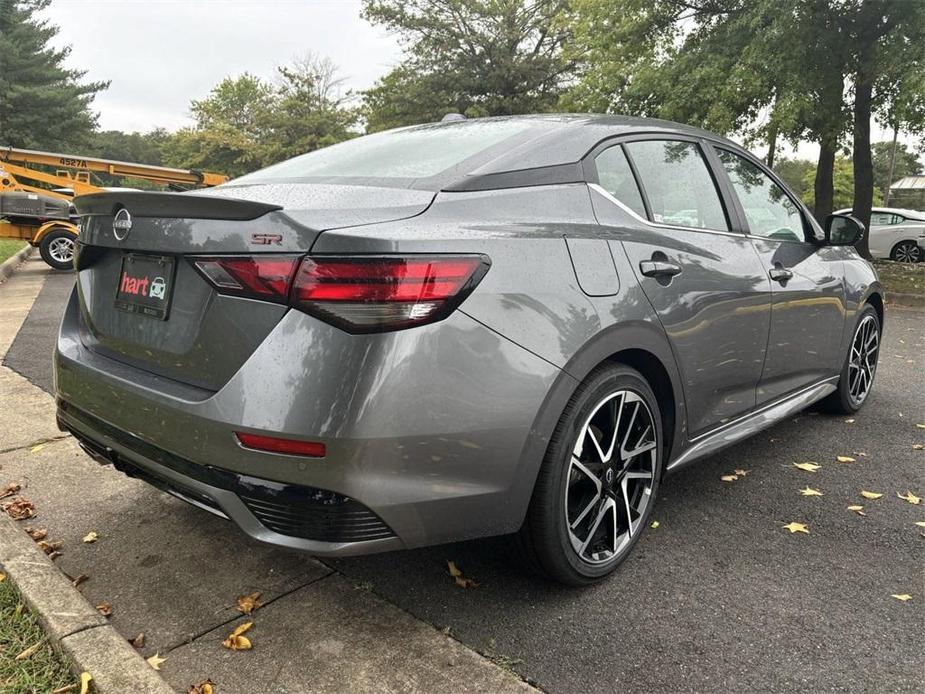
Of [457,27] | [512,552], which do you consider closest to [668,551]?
[512,552]

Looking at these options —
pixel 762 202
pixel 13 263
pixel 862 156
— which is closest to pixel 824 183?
pixel 862 156

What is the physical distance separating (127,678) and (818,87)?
1275 centimetres

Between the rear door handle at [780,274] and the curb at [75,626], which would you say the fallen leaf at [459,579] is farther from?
the rear door handle at [780,274]

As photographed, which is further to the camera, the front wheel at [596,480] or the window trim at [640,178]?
the window trim at [640,178]

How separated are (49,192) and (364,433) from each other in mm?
15475

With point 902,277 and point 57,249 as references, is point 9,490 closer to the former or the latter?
point 57,249

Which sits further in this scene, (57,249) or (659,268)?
(57,249)

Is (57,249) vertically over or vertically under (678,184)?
under

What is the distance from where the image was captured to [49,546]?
261cm

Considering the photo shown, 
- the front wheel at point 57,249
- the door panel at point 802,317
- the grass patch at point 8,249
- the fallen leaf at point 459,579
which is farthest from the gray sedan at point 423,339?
the grass patch at point 8,249

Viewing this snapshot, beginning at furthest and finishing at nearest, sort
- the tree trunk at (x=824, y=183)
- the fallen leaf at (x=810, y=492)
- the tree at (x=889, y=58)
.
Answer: the tree trunk at (x=824, y=183) < the tree at (x=889, y=58) < the fallen leaf at (x=810, y=492)

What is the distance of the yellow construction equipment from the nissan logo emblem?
8786mm

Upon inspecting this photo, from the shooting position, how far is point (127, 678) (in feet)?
5.94

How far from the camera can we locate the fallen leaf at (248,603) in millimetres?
2226
